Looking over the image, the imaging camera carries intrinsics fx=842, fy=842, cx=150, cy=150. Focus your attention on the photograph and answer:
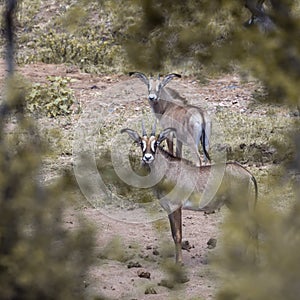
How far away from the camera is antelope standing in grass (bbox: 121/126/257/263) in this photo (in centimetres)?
699

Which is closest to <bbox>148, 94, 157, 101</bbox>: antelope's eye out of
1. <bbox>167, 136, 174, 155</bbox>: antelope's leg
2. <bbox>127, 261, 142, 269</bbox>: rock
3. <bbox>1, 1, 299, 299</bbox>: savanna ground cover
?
<bbox>1, 1, 299, 299</bbox>: savanna ground cover

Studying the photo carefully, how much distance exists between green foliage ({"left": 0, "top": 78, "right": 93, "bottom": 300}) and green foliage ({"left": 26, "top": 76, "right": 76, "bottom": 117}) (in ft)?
31.5

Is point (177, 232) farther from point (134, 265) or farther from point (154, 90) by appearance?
point (154, 90)

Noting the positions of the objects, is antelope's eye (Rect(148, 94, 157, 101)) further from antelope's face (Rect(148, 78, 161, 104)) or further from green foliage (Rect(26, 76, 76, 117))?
green foliage (Rect(26, 76, 76, 117))

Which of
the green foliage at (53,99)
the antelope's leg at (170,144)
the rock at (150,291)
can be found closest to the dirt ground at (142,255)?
the rock at (150,291)

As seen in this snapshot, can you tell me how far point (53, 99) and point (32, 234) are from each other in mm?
10639

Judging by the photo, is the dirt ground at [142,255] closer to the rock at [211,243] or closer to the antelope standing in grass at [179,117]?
the rock at [211,243]

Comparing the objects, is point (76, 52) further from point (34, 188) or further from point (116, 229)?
point (34, 188)

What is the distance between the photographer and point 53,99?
14453 millimetres

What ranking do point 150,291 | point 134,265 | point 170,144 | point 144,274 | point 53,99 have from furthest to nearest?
1. point 53,99
2. point 170,144
3. point 134,265
4. point 144,274
5. point 150,291

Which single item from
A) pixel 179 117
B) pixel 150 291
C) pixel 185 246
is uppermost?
pixel 179 117

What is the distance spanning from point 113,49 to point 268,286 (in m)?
16.0

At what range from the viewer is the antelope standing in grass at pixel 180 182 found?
6.99m

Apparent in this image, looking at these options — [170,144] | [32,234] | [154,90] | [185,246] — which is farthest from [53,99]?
[32,234]
